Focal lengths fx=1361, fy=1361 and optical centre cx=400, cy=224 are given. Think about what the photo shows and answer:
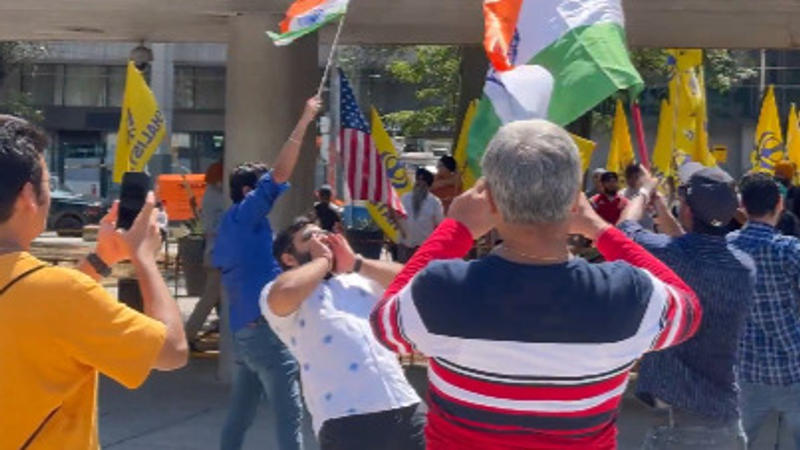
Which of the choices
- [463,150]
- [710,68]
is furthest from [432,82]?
[463,150]

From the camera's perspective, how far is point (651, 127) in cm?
4544

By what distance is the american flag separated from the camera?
499 inches

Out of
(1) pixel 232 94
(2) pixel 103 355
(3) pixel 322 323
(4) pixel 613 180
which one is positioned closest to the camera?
(2) pixel 103 355

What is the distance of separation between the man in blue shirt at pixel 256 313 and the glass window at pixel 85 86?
145 ft

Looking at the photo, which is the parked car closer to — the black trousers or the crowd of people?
the black trousers

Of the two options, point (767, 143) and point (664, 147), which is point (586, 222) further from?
point (767, 143)

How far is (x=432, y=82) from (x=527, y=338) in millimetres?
28489

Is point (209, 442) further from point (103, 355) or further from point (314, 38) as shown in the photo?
point (103, 355)

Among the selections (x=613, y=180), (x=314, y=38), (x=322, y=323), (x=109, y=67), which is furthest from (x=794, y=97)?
(x=322, y=323)

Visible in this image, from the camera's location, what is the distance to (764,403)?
6.21m

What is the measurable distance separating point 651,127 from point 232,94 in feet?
119

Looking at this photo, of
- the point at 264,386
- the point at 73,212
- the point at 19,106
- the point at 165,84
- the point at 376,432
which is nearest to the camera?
the point at 376,432

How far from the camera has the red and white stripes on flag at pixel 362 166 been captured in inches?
499

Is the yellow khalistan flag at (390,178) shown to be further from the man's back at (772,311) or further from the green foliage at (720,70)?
the green foliage at (720,70)
